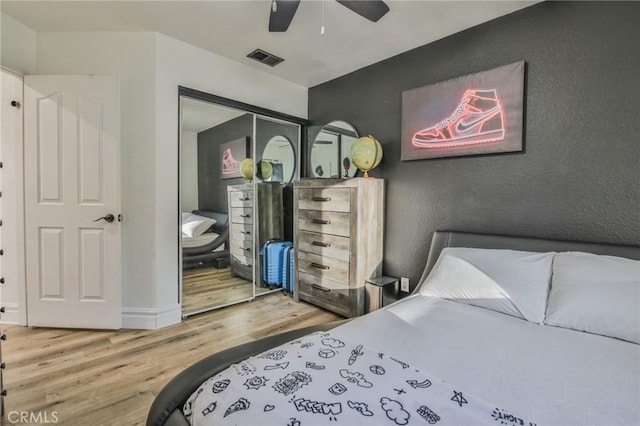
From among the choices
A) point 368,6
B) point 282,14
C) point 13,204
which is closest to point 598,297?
point 368,6

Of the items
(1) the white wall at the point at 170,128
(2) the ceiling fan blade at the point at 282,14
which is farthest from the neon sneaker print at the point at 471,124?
(1) the white wall at the point at 170,128

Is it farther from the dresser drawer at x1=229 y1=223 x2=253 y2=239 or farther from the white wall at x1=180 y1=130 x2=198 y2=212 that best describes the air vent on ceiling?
the dresser drawer at x1=229 y1=223 x2=253 y2=239

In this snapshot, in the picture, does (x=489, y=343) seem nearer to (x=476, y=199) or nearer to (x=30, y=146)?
(x=476, y=199)

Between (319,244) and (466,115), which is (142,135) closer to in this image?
(319,244)

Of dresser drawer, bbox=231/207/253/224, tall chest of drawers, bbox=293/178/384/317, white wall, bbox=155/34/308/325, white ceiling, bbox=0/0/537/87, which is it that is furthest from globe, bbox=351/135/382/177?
white wall, bbox=155/34/308/325

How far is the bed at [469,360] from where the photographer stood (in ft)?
2.82

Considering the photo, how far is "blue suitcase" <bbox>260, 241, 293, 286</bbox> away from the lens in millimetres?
3529

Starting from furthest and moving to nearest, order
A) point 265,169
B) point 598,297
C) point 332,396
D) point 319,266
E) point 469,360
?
point 265,169
point 319,266
point 598,297
point 469,360
point 332,396

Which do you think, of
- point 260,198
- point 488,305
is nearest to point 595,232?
point 488,305

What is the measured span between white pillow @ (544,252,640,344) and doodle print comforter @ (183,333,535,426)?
92 cm

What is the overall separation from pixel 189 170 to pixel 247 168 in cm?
62

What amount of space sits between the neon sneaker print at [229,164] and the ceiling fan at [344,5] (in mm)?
1531

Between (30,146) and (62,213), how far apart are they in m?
0.60

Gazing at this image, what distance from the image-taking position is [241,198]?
330 cm
